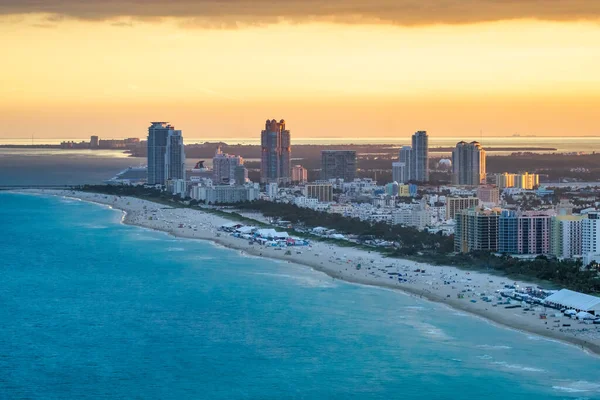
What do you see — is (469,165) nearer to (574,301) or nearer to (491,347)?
(574,301)

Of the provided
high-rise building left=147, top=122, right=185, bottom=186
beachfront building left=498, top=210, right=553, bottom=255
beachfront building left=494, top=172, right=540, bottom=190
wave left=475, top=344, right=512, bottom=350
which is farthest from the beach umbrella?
high-rise building left=147, top=122, right=185, bottom=186

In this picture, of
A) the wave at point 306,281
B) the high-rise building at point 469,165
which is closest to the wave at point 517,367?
the wave at point 306,281

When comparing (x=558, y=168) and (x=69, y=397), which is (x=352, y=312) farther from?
(x=558, y=168)

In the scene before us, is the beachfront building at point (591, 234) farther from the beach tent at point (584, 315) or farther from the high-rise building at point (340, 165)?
the high-rise building at point (340, 165)

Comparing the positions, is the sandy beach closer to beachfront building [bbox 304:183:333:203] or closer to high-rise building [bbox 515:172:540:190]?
beachfront building [bbox 304:183:333:203]

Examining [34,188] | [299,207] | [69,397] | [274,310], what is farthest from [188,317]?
[34,188]

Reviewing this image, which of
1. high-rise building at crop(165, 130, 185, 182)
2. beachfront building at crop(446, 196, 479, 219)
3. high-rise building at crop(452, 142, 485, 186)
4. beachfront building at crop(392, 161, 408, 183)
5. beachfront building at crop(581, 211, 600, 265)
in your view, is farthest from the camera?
beachfront building at crop(392, 161, 408, 183)
